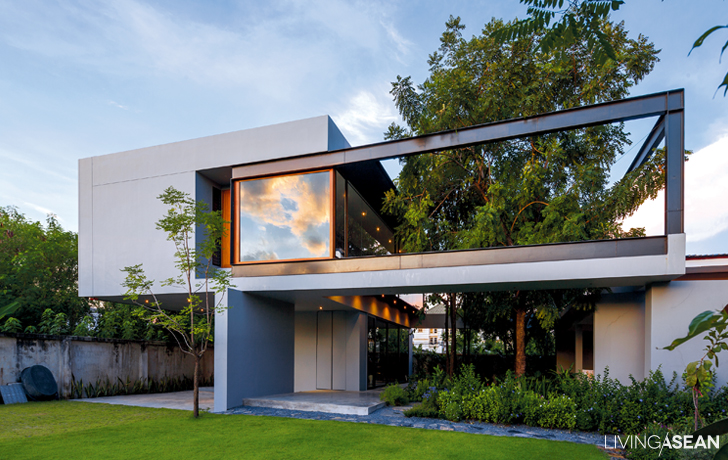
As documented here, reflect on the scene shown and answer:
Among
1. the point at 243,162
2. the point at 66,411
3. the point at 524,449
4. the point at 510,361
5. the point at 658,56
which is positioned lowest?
the point at 510,361

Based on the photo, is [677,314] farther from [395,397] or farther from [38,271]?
[38,271]

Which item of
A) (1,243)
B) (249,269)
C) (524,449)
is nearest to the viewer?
(524,449)

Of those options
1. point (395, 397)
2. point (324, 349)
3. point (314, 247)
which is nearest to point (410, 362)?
point (324, 349)

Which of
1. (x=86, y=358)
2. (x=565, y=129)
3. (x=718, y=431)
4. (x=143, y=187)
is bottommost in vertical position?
(x=86, y=358)

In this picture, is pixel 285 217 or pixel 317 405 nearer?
pixel 317 405

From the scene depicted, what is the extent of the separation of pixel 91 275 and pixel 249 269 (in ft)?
16.4

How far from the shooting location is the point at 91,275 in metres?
13.4

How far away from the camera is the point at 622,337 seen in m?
10.6

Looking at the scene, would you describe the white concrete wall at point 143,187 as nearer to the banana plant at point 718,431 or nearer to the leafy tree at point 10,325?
the leafy tree at point 10,325

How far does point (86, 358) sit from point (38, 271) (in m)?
7.75

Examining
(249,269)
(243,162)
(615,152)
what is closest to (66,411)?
(249,269)

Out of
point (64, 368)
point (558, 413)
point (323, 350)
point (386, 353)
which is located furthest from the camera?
point (386, 353)

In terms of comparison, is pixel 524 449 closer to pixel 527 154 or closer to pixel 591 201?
pixel 591 201

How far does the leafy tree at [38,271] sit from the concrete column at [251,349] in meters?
11.3
